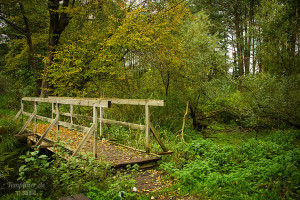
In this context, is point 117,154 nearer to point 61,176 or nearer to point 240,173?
point 61,176

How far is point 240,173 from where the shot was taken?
13.9ft

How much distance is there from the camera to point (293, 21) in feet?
31.2

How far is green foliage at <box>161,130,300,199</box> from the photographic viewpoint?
3.66 m

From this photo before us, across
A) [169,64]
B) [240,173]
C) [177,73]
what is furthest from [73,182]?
[177,73]

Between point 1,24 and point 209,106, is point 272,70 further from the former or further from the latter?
point 1,24

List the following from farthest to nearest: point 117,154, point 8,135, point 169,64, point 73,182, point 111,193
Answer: point 169,64
point 8,135
point 117,154
point 73,182
point 111,193

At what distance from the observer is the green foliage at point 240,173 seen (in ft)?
12.0

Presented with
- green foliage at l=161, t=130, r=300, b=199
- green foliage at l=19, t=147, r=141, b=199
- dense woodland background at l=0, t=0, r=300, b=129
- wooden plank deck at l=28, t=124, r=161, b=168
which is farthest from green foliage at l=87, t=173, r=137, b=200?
dense woodland background at l=0, t=0, r=300, b=129

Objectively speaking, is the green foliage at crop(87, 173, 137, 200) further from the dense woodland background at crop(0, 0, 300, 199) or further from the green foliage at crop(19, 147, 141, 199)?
the dense woodland background at crop(0, 0, 300, 199)

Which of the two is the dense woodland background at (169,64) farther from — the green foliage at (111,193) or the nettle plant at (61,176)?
the green foliage at (111,193)

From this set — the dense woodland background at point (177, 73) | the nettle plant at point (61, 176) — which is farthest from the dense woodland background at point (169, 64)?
the nettle plant at point (61, 176)

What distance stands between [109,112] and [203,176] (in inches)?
221

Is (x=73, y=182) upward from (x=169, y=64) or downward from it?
downward

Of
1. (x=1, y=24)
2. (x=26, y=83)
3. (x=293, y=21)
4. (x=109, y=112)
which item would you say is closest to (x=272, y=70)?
(x=293, y=21)
